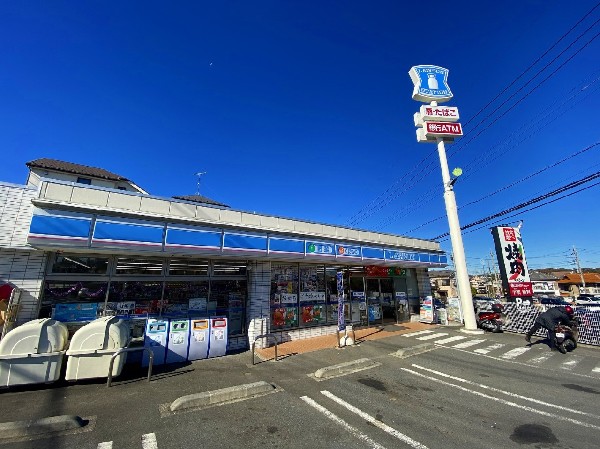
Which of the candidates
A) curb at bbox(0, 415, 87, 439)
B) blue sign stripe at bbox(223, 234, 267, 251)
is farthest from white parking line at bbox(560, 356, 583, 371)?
curb at bbox(0, 415, 87, 439)

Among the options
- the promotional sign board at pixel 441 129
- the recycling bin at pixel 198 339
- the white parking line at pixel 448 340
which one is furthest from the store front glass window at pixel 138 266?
the promotional sign board at pixel 441 129

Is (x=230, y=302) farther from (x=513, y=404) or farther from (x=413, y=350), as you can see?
(x=513, y=404)

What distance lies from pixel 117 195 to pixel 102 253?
1.92 meters

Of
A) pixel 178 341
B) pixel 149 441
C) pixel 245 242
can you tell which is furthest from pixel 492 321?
pixel 149 441

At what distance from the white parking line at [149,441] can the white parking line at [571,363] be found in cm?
1174

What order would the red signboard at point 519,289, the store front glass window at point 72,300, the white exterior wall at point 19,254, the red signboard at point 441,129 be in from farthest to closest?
the red signboard at point 441,129 < the red signboard at point 519,289 < the store front glass window at point 72,300 < the white exterior wall at point 19,254

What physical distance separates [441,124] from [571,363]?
14852 millimetres

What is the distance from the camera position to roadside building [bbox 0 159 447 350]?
753cm

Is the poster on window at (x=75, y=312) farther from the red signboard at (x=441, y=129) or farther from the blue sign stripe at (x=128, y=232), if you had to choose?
the red signboard at (x=441, y=129)

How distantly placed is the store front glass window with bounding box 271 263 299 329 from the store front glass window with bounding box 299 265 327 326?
0.39 metres

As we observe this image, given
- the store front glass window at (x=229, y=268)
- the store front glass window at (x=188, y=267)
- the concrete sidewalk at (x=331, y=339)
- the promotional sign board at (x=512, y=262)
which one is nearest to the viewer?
the store front glass window at (x=188, y=267)

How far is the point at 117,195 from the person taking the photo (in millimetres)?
8344

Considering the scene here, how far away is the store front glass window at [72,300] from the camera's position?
25.8 feet

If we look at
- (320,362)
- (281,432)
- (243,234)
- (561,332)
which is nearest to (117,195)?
(243,234)
